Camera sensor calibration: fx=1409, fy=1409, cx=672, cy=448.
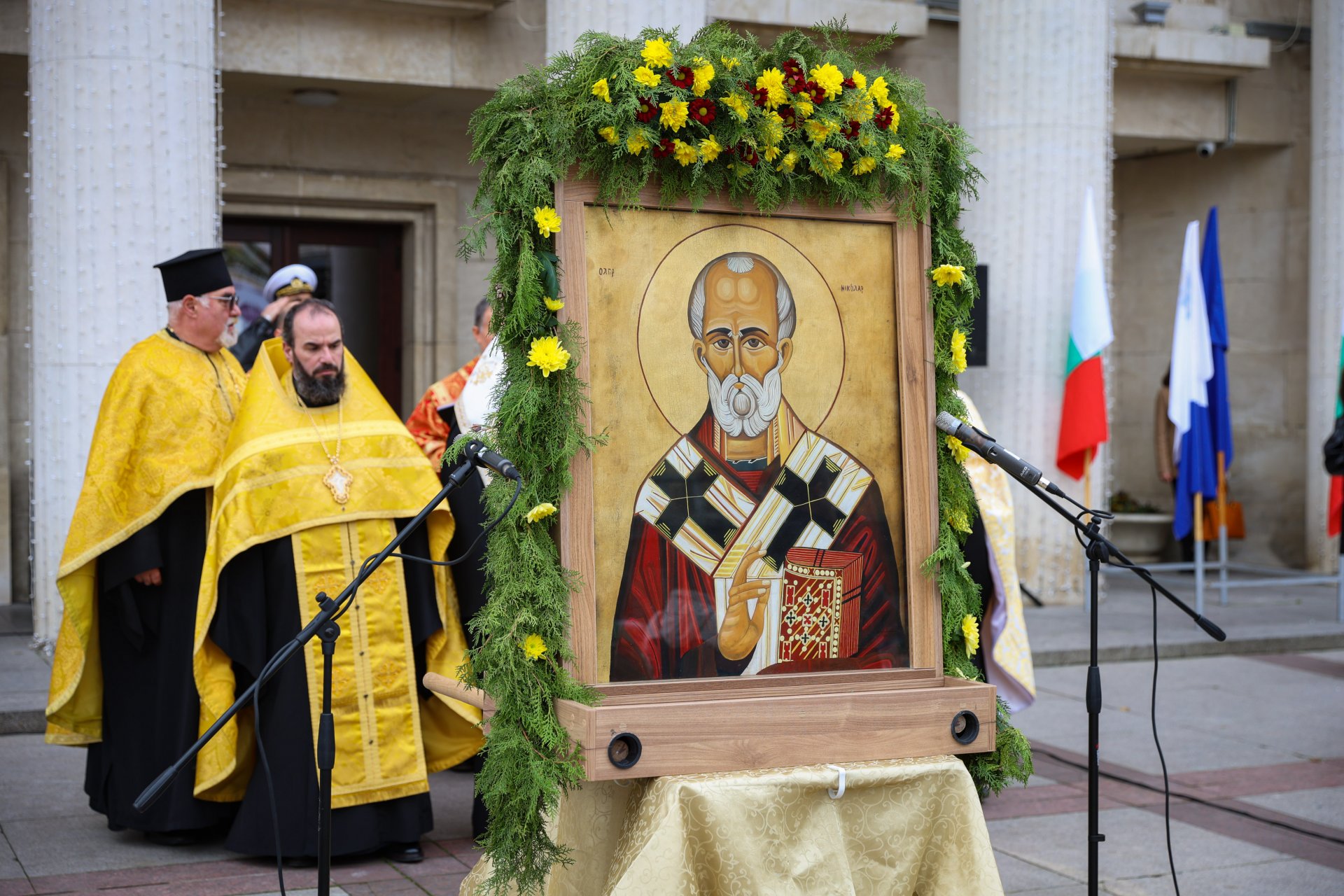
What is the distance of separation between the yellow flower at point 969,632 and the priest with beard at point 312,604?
205cm

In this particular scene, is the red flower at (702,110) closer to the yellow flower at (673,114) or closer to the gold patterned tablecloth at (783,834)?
the yellow flower at (673,114)

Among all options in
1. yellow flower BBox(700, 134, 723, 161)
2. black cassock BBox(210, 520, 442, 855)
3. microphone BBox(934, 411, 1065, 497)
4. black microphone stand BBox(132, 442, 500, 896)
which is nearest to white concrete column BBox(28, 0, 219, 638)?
black cassock BBox(210, 520, 442, 855)

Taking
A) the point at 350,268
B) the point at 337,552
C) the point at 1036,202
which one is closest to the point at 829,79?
the point at 337,552

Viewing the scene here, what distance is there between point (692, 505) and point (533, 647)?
509mm

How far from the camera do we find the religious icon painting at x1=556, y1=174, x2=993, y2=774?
3291 mm

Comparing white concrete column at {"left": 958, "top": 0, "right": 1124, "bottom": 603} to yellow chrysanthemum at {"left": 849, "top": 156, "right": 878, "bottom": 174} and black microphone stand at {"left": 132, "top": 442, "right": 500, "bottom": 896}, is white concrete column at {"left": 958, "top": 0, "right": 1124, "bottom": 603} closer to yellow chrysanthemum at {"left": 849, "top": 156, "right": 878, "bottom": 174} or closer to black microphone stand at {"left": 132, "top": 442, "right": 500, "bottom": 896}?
yellow chrysanthemum at {"left": 849, "top": 156, "right": 878, "bottom": 174}

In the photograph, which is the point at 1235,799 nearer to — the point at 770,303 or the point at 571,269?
the point at 770,303

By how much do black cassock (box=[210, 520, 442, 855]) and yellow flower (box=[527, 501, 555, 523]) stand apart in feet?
6.67

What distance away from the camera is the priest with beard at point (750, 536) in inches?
131

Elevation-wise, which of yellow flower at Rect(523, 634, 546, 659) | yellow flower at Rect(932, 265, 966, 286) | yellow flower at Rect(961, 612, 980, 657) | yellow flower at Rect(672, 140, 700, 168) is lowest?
yellow flower at Rect(961, 612, 980, 657)

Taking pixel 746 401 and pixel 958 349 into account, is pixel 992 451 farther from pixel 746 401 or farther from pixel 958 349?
pixel 746 401

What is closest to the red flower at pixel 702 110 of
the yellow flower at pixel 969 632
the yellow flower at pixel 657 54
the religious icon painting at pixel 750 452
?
the yellow flower at pixel 657 54

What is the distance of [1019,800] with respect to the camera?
6062mm

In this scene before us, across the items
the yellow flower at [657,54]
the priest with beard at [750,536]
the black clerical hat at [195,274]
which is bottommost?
the priest with beard at [750,536]
